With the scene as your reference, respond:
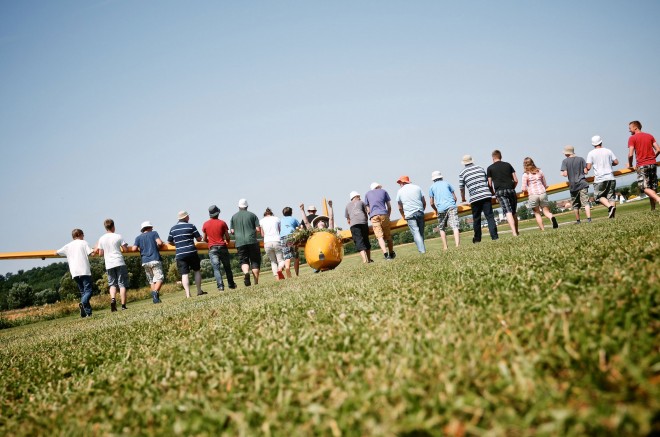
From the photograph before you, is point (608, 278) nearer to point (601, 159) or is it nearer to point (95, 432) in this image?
point (95, 432)

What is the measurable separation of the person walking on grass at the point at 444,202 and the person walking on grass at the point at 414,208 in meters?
0.41

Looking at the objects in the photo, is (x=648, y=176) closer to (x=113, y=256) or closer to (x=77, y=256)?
(x=113, y=256)

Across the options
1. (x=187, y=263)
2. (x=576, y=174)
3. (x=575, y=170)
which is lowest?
(x=187, y=263)

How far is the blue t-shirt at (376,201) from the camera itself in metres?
11.8

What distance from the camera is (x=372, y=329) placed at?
241 cm

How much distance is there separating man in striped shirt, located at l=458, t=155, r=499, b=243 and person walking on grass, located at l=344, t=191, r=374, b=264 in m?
3.05

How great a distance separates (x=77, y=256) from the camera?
33.8ft

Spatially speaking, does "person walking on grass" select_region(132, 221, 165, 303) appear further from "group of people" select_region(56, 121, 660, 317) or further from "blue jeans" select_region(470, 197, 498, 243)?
"blue jeans" select_region(470, 197, 498, 243)

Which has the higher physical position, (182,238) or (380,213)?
(182,238)

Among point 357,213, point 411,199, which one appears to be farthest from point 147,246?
point 411,199

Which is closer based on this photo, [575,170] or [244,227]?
[244,227]

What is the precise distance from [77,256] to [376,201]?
825cm

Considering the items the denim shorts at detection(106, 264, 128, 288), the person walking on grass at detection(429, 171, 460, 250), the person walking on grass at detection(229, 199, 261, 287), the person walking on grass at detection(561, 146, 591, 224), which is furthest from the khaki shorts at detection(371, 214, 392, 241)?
the denim shorts at detection(106, 264, 128, 288)

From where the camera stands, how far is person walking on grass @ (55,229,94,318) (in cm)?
1013
